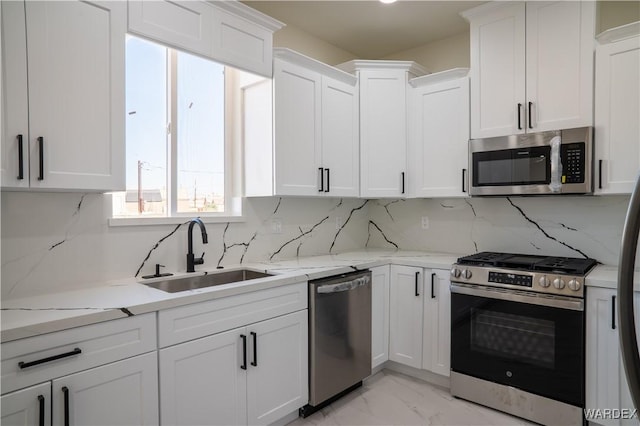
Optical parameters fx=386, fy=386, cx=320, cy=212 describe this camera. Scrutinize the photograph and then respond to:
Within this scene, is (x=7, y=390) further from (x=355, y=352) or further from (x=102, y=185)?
(x=355, y=352)

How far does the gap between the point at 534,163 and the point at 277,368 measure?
210cm

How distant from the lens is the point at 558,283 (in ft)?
7.29

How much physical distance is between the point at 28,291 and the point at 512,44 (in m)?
3.22

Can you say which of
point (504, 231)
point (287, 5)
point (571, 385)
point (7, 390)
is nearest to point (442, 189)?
point (504, 231)

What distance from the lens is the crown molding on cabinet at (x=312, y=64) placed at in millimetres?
2613

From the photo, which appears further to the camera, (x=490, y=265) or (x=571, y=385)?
(x=490, y=265)

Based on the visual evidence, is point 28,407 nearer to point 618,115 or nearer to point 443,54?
point 618,115

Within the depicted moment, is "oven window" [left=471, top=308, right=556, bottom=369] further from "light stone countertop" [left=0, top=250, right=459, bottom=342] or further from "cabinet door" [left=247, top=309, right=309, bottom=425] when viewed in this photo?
"cabinet door" [left=247, top=309, right=309, bottom=425]

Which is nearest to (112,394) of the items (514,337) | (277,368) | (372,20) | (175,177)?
(277,368)

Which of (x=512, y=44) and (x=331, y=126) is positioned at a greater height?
(x=512, y=44)

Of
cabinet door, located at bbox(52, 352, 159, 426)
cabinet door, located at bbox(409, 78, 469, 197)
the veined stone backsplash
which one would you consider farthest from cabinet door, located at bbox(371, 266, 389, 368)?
cabinet door, located at bbox(52, 352, 159, 426)

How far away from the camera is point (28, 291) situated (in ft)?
5.93

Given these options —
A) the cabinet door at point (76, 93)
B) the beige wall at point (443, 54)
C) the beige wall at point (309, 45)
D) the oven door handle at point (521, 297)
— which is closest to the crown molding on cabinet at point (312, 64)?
the beige wall at point (309, 45)

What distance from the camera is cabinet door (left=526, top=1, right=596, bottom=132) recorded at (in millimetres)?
2396
